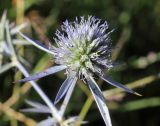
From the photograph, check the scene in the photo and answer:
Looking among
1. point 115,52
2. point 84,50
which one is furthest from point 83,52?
point 115,52

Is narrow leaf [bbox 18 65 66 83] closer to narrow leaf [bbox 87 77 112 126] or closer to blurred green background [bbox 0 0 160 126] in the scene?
narrow leaf [bbox 87 77 112 126]

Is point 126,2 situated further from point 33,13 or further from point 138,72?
point 33,13

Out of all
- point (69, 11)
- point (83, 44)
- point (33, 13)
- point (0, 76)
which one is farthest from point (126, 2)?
point (83, 44)

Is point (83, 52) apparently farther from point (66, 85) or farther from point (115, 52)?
point (115, 52)

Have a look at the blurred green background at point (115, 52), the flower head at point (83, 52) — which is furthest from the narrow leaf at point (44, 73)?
the blurred green background at point (115, 52)

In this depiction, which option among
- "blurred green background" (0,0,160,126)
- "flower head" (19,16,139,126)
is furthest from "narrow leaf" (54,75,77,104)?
"blurred green background" (0,0,160,126)

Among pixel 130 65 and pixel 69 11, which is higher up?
pixel 69 11
